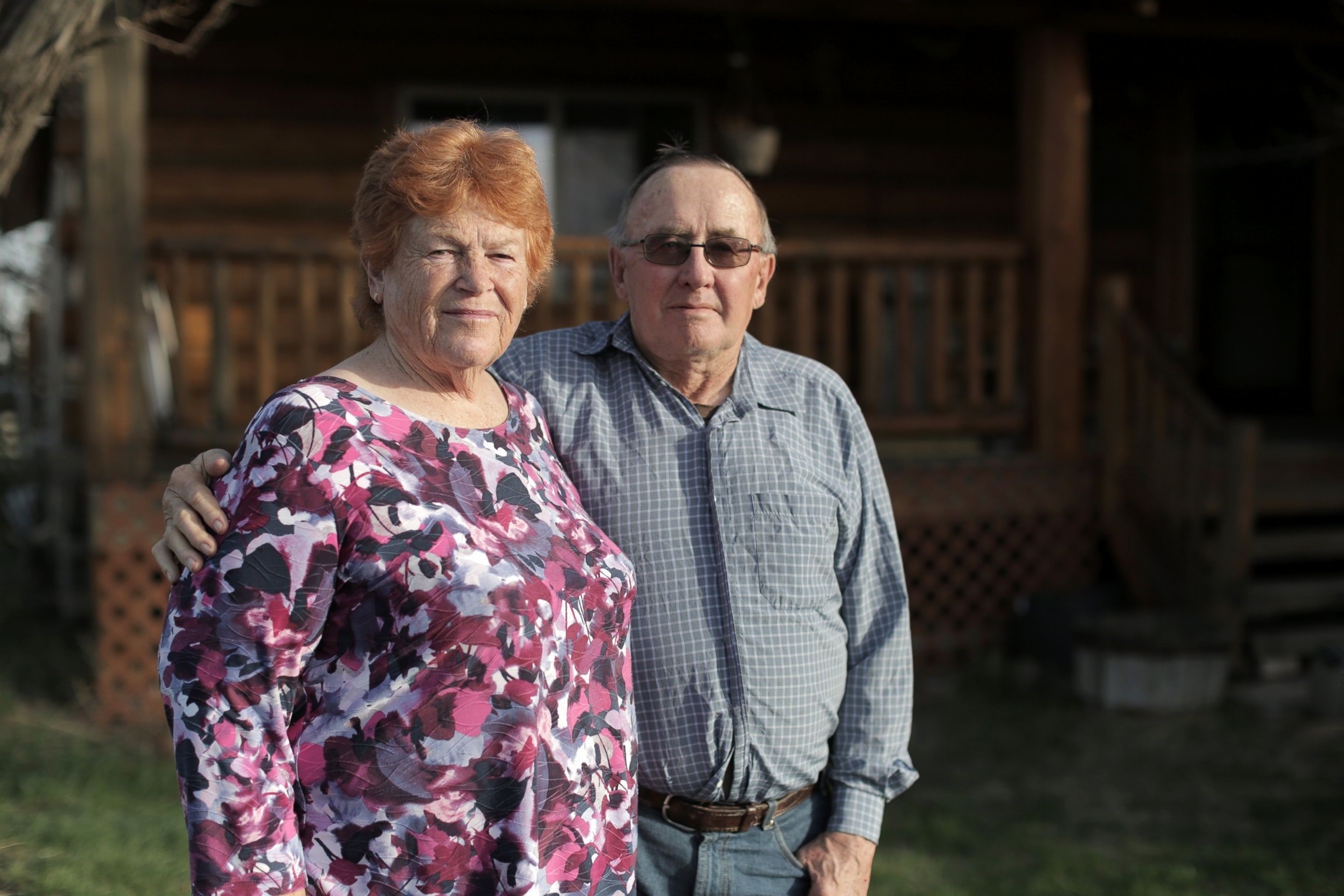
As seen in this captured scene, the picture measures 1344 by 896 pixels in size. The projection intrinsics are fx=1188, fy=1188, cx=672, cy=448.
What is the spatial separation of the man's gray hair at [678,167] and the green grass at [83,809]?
2402 mm

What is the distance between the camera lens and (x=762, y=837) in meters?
2.11

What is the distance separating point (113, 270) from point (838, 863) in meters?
4.65

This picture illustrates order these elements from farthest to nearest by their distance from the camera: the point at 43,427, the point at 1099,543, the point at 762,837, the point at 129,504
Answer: the point at 43,427
the point at 1099,543
the point at 129,504
the point at 762,837

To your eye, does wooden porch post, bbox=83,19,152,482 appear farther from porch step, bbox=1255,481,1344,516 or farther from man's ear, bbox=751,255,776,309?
porch step, bbox=1255,481,1344,516

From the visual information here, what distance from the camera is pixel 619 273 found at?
2.28 m

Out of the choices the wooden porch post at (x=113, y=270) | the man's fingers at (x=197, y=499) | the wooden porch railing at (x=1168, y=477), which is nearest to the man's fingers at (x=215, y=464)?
the man's fingers at (x=197, y=499)

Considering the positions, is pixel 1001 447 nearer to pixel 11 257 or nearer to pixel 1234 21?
pixel 1234 21

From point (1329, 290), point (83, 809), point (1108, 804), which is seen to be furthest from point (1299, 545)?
point (83, 809)

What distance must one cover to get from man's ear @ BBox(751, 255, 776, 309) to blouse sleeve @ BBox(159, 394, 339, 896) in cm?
99

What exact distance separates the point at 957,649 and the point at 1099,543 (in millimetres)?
1182

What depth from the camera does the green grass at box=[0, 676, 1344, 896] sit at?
12.4ft

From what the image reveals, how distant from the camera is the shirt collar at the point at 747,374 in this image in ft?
7.26

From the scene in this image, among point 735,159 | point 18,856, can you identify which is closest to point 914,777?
point 18,856

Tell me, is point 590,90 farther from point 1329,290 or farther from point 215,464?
point 215,464
